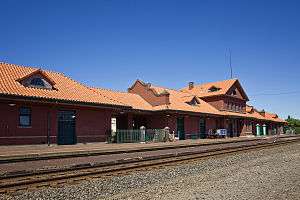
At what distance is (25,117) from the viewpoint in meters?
23.6

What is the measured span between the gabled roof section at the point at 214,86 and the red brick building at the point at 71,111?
7486mm

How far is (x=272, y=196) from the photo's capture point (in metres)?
7.91

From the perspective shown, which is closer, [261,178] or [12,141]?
[261,178]

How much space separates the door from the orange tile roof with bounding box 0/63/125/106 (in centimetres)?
145

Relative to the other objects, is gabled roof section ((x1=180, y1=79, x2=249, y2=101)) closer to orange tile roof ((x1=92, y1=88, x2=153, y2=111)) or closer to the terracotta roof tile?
the terracotta roof tile

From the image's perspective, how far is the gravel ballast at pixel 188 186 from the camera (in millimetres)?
8086

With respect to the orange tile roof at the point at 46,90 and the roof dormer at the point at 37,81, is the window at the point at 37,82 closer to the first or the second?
the roof dormer at the point at 37,81

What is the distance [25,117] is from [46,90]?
3234 mm

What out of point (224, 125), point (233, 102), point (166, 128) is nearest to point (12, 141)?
point (166, 128)

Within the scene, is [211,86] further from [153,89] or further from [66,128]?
[66,128]

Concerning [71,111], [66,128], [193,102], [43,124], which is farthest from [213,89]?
[43,124]

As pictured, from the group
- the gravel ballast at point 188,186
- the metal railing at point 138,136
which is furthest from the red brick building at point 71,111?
the gravel ballast at point 188,186

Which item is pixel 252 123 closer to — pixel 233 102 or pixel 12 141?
pixel 233 102

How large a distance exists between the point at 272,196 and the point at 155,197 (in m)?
2.75
